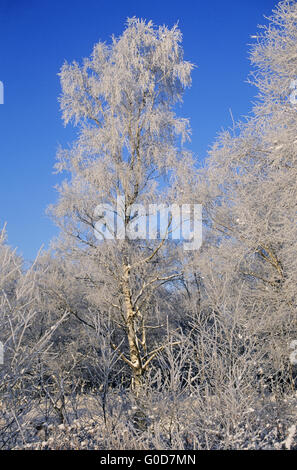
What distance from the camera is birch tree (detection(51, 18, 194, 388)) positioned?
915cm

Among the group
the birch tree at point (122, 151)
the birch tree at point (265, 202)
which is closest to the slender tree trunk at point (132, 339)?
the birch tree at point (122, 151)

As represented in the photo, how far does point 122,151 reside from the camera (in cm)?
932

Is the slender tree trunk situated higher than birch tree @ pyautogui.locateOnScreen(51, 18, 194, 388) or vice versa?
birch tree @ pyautogui.locateOnScreen(51, 18, 194, 388)

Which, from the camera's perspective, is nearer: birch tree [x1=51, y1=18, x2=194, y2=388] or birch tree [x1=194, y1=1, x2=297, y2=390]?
birch tree [x1=194, y1=1, x2=297, y2=390]

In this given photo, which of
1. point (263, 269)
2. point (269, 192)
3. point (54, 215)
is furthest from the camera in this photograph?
point (263, 269)

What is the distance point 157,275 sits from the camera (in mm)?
9539

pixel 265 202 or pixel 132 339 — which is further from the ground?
pixel 265 202

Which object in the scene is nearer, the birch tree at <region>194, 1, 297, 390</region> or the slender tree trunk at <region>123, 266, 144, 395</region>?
the birch tree at <region>194, 1, 297, 390</region>

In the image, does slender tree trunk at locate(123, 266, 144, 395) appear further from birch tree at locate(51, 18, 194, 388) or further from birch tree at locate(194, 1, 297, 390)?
birch tree at locate(194, 1, 297, 390)

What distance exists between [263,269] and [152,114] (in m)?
5.15

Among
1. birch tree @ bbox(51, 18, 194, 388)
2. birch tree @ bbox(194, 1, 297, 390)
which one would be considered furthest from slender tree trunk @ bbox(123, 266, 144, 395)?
birch tree @ bbox(194, 1, 297, 390)
